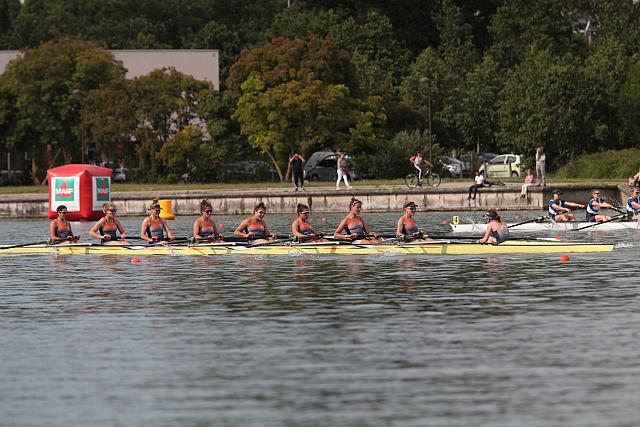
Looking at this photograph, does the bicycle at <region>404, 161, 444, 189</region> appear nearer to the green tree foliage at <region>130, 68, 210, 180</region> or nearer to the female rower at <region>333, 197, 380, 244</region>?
the green tree foliage at <region>130, 68, 210, 180</region>

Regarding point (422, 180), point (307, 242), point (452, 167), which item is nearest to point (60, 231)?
point (307, 242)

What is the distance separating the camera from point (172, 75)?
78.4 meters

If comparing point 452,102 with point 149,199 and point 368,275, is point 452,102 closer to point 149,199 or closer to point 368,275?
point 149,199

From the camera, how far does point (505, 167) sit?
8262 centimetres

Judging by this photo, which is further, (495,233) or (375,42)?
(375,42)

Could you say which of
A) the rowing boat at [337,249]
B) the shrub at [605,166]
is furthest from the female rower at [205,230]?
the shrub at [605,166]

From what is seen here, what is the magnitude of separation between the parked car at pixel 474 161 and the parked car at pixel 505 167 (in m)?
0.75

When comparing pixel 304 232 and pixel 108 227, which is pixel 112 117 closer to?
pixel 108 227

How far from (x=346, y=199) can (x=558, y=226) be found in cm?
1754

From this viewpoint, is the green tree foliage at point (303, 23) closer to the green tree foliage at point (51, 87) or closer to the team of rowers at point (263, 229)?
the green tree foliage at point (51, 87)

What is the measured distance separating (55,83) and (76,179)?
87.0ft

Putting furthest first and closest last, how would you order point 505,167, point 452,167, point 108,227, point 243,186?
point 452,167, point 505,167, point 243,186, point 108,227

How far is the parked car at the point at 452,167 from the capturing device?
78.7 metres

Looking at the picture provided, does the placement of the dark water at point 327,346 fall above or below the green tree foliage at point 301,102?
below
